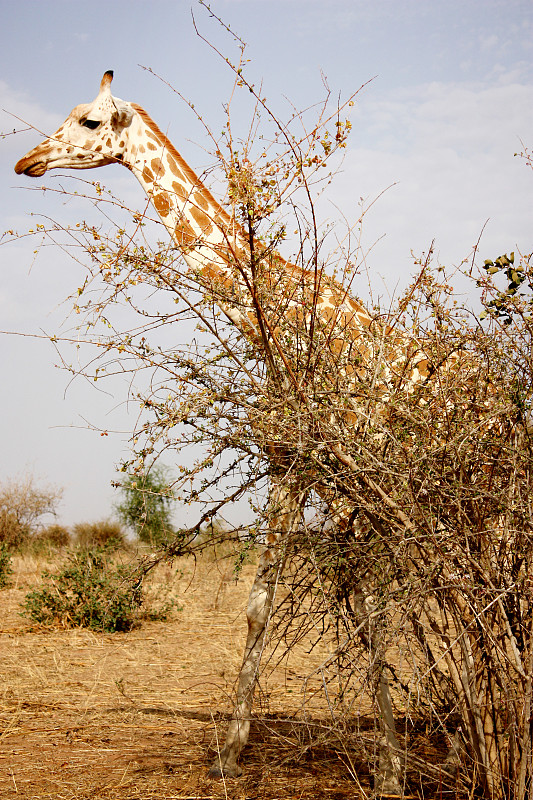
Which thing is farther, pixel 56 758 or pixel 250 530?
pixel 56 758

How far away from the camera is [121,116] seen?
5.53 m

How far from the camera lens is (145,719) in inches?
175

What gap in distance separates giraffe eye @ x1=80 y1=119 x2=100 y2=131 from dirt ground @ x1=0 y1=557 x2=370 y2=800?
3.33 m

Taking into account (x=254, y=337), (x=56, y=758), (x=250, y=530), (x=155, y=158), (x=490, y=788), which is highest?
(x=155, y=158)

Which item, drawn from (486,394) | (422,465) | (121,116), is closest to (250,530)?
(422,465)

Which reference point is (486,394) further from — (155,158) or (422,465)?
(155,158)

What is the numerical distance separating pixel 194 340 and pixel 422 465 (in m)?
1.05

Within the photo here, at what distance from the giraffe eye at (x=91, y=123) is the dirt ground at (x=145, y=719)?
333cm

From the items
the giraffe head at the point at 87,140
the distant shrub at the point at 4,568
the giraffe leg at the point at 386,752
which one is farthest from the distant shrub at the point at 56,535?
the giraffe leg at the point at 386,752

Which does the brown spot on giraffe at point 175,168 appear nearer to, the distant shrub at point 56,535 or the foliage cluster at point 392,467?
the foliage cluster at point 392,467

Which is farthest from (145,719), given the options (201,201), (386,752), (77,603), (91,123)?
(91,123)

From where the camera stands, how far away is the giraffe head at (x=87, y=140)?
217 inches

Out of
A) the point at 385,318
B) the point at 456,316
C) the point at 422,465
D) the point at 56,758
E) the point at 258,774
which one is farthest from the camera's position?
the point at 56,758

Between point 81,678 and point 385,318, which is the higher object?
point 385,318
